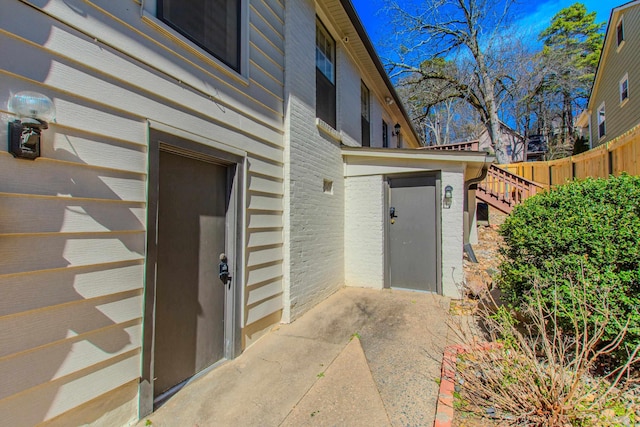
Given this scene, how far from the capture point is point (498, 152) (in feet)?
55.6

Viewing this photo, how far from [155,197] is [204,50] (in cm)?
164

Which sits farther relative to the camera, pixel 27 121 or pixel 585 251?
pixel 585 251

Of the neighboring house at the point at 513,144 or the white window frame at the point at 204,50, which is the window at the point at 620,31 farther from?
the neighboring house at the point at 513,144

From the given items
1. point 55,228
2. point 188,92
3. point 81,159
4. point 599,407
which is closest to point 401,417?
point 599,407

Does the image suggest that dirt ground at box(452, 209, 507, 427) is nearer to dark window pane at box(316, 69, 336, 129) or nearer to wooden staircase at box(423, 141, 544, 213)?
wooden staircase at box(423, 141, 544, 213)

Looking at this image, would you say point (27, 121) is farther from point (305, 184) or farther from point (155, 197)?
point (305, 184)

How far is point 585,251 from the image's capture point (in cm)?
281

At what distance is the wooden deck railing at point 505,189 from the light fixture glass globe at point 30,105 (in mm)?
12254

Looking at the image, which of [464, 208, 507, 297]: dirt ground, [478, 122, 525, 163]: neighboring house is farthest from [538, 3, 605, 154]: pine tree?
[464, 208, 507, 297]: dirt ground

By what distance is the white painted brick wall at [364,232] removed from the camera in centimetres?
611

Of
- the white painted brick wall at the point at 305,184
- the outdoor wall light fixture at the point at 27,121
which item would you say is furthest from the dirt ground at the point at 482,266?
the outdoor wall light fixture at the point at 27,121

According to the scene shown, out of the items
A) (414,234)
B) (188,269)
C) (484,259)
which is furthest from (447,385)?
(484,259)

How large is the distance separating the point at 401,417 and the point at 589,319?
1891 mm

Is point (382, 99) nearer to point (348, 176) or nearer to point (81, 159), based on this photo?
point (348, 176)
